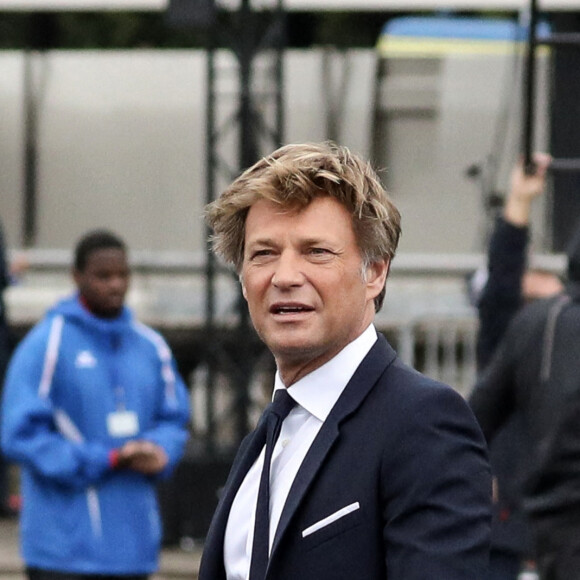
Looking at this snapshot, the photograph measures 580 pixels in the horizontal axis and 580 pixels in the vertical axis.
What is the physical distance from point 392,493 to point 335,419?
180 millimetres

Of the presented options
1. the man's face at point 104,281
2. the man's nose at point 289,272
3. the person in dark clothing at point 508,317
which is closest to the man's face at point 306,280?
the man's nose at point 289,272

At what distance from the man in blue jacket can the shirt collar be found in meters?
3.05

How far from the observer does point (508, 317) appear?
5793 mm

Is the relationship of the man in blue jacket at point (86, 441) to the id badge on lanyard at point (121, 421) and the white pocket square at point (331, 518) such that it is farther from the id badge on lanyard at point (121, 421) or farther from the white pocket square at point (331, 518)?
the white pocket square at point (331, 518)

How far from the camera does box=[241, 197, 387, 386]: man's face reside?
7.98ft

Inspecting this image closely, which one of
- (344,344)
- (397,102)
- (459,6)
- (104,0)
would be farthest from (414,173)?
(344,344)

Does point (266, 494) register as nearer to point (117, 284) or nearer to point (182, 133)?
point (117, 284)

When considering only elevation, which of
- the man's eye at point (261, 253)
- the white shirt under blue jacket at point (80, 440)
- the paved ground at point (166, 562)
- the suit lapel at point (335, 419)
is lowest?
the paved ground at point (166, 562)

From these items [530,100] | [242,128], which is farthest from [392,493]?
[242,128]

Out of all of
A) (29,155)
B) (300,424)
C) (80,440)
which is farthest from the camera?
(29,155)

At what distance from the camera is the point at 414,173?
1325 cm

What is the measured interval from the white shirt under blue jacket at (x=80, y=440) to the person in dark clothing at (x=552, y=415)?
141 centimetres

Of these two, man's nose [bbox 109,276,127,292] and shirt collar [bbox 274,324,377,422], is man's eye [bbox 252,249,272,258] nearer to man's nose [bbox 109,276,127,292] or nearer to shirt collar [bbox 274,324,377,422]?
shirt collar [bbox 274,324,377,422]

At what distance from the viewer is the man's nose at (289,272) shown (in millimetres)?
2426
